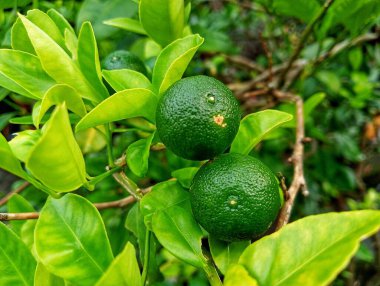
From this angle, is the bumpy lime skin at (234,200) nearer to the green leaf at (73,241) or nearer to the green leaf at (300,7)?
the green leaf at (73,241)

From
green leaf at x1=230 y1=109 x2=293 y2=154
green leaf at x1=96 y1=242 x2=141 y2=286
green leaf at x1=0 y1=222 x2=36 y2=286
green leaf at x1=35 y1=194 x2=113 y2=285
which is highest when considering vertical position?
green leaf at x1=230 y1=109 x2=293 y2=154

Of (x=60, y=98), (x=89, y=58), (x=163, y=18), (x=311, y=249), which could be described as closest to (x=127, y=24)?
(x=163, y=18)

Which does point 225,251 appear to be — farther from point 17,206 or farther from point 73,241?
point 17,206

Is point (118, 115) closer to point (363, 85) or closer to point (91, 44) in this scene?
point (91, 44)

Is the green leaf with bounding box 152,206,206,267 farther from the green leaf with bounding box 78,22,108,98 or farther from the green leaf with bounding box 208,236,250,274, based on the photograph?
the green leaf with bounding box 78,22,108,98

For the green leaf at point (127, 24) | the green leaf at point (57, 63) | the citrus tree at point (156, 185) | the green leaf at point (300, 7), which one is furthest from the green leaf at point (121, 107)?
the green leaf at point (300, 7)

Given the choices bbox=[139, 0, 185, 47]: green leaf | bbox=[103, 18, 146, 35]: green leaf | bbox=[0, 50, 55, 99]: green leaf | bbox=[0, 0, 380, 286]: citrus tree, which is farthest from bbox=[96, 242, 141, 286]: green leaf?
bbox=[103, 18, 146, 35]: green leaf
